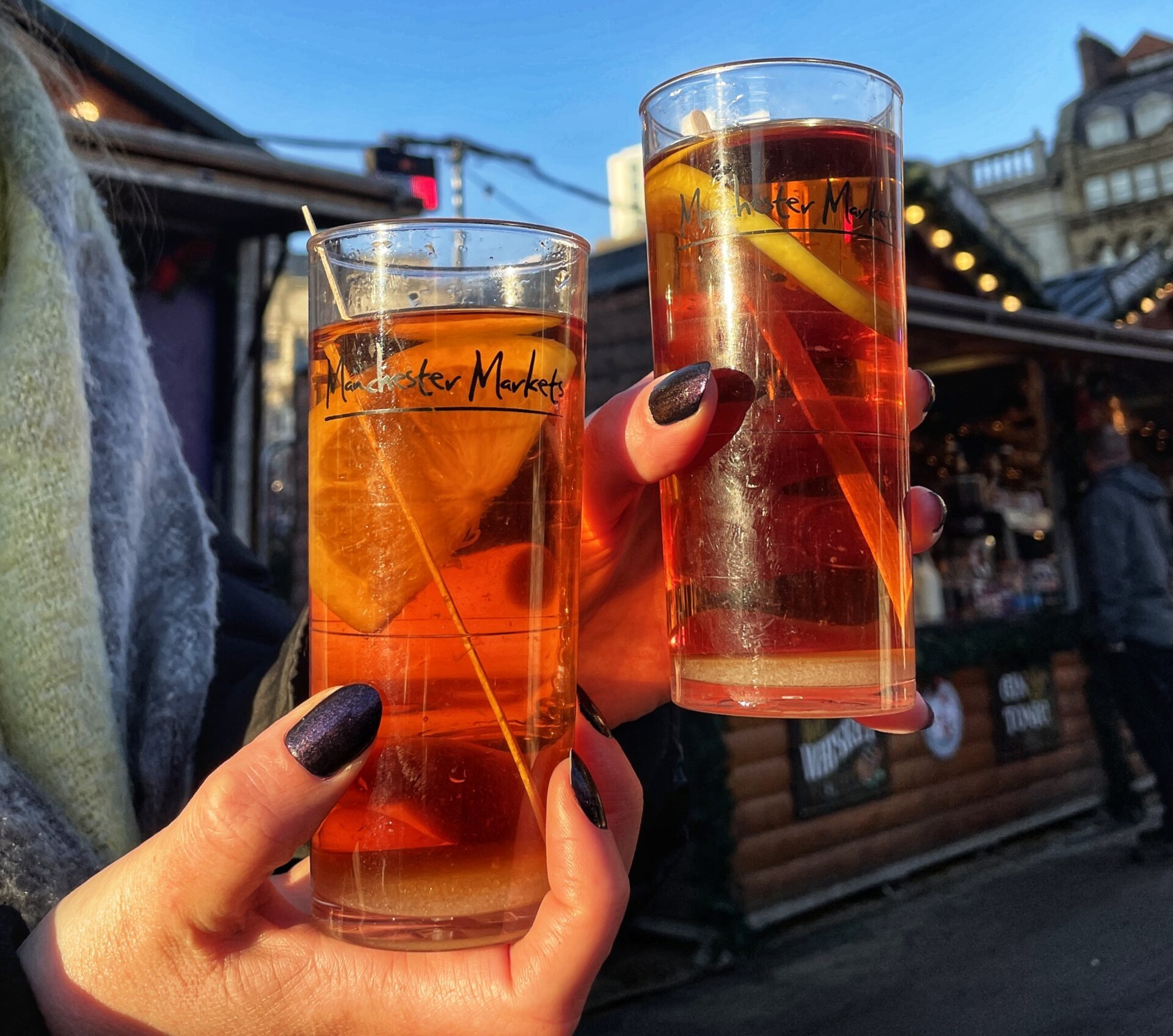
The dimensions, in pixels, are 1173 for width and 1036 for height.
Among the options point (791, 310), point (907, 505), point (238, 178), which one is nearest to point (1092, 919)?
point (907, 505)

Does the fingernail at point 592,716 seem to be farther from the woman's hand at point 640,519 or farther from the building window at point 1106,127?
the building window at point 1106,127

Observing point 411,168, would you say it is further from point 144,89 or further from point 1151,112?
point 1151,112

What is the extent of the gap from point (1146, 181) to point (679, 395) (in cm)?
3831

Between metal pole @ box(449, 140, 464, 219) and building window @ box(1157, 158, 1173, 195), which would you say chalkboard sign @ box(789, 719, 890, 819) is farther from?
building window @ box(1157, 158, 1173, 195)

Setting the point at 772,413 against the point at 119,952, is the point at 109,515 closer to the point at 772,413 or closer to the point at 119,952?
the point at 119,952

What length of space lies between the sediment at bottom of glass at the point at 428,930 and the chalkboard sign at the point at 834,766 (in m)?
3.60

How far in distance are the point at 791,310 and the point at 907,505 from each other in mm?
287

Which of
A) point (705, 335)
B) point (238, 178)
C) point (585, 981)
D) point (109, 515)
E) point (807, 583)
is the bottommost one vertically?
point (585, 981)

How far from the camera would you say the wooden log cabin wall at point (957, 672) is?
13.9ft

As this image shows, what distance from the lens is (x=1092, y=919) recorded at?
4297 mm

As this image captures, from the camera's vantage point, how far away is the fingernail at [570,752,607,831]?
86cm

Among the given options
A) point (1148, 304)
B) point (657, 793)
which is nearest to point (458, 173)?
point (1148, 304)

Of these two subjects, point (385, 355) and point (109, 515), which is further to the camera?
point (109, 515)

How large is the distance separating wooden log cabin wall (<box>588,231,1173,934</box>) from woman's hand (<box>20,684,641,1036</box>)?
11.0 ft
